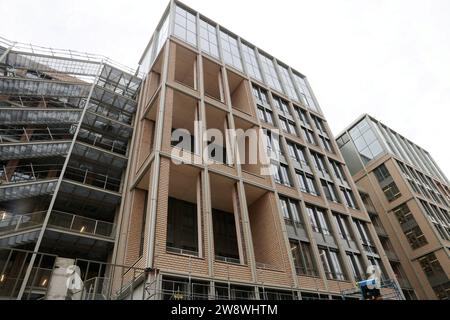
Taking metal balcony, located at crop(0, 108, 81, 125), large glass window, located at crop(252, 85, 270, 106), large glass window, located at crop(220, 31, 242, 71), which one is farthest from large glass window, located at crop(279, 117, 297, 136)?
metal balcony, located at crop(0, 108, 81, 125)

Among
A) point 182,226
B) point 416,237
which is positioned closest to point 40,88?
point 182,226

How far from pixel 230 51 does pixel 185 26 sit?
5.58 m

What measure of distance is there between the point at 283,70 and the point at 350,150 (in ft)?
62.0

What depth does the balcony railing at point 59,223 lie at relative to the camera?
52.2 ft

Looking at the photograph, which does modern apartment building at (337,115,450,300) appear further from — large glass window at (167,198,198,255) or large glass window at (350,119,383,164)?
large glass window at (167,198,198,255)

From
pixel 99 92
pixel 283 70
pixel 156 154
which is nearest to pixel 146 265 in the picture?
pixel 156 154

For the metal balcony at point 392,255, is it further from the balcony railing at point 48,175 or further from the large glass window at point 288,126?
the balcony railing at point 48,175

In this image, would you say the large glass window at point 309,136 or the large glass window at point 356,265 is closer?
the large glass window at point 356,265

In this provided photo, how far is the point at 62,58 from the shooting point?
1021 inches

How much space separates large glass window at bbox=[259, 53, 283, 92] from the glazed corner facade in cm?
51

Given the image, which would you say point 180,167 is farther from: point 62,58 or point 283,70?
point 283,70

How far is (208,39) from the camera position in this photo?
31.0m

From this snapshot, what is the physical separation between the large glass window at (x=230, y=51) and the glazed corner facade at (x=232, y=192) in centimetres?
16

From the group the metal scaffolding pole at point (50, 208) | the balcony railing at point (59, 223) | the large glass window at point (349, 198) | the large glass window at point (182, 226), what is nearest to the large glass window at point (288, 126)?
the large glass window at point (349, 198)
